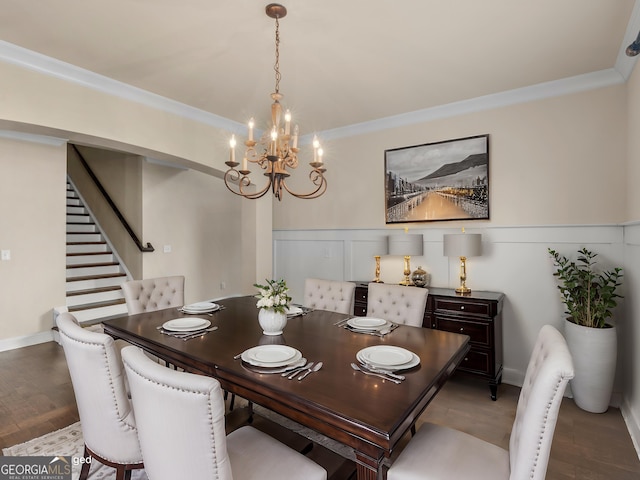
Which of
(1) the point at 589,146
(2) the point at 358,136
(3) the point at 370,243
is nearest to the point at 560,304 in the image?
(1) the point at 589,146

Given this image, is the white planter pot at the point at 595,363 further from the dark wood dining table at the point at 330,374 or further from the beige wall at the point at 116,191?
the beige wall at the point at 116,191

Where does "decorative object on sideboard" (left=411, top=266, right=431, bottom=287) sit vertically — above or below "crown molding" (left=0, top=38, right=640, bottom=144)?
below

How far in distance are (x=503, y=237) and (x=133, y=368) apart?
3163 millimetres

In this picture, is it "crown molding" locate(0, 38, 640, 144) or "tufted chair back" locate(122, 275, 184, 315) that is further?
"tufted chair back" locate(122, 275, 184, 315)

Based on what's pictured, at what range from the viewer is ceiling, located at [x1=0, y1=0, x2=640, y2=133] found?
6.50ft

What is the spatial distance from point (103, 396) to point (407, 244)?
2.78 m

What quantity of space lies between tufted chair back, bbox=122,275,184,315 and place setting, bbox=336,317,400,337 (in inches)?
64.9

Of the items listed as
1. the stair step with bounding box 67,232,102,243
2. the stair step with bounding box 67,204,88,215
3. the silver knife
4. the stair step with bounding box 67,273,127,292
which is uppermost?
the stair step with bounding box 67,204,88,215

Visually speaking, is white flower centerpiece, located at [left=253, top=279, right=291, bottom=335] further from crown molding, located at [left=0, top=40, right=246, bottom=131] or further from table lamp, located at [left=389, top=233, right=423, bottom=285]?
crown molding, located at [left=0, top=40, right=246, bottom=131]

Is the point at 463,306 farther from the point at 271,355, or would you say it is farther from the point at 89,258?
the point at 89,258

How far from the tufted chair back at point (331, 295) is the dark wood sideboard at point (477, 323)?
85 cm

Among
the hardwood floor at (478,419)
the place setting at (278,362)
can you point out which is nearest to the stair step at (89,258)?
the hardwood floor at (478,419)

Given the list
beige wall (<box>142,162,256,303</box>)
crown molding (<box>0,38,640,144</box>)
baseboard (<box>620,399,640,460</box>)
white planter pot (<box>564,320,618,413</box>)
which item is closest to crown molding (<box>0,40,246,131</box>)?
crown molding (<box>0,38,640,144</box>)

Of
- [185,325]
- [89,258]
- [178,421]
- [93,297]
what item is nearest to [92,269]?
[89,258]
